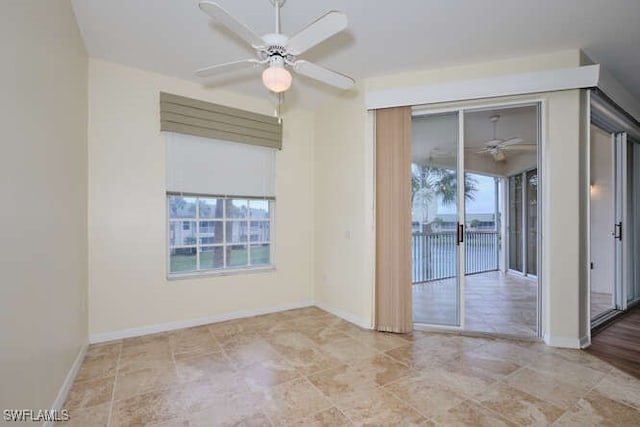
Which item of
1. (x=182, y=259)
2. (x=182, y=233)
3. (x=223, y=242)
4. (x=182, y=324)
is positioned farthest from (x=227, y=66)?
(x=182, y=324)

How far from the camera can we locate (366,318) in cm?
337

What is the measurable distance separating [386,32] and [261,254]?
9.74ft

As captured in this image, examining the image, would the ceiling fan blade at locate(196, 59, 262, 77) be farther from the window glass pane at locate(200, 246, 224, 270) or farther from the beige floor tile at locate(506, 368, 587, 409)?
the beige floor tile at locate(506, 368, 587, 409)

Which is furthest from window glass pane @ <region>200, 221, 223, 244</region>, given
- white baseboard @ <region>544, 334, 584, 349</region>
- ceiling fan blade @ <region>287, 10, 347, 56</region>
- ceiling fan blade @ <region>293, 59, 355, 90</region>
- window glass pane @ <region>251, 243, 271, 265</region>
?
white baseboard @ <region>544, 334, 584, 349</region>

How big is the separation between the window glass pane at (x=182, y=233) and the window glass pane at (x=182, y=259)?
3.4 inches

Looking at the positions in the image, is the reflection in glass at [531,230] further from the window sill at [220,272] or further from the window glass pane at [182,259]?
the window glass pane at [182,259]

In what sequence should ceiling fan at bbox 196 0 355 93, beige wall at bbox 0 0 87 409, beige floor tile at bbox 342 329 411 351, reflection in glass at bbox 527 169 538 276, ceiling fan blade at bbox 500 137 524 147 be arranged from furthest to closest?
reflection in glass at bbox 527 169 538 276, ceiling fan blade at bbox 500 137 524 147, beige floor tile at bbox 342 329 411 351, ceiling fan at bbox 196 0 355 93, beige wall at bbox 0 0 87 409

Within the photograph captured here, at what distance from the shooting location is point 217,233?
11.9 feet

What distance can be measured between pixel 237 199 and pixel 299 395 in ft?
7.93

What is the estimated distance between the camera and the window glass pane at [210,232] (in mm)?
3544

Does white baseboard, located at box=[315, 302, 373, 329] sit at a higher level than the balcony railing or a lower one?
lower

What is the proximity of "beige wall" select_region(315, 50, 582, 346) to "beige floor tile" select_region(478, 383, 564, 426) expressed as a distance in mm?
1124

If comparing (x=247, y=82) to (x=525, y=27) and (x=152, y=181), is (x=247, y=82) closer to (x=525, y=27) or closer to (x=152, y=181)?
(x=152, y=181)

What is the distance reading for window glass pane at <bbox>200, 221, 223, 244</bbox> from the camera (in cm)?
354
